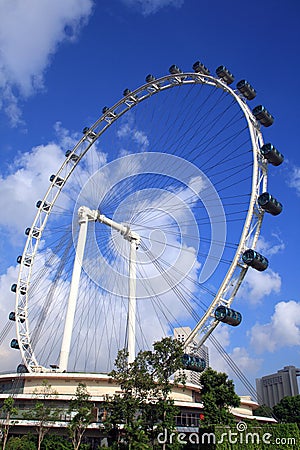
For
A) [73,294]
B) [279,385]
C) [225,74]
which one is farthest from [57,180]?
[279,385]

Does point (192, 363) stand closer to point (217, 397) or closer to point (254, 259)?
point (217, 397)

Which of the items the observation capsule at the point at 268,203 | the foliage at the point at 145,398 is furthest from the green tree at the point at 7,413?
the observation capsule at the point at 268,203

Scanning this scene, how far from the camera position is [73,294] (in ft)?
141

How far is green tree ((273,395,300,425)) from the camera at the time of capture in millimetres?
78500

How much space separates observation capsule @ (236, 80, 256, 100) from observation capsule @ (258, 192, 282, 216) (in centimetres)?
1044

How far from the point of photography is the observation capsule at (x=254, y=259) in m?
33.2

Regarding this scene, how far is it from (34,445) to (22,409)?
6140 millimetres

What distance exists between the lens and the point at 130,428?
29.4 m

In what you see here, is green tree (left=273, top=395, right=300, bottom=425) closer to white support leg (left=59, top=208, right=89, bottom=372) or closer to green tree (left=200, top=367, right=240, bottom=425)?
green tree (left=200, top=367, right=240, bottom=425)

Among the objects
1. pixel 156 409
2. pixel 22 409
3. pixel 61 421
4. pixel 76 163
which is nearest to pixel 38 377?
pixel 22 409

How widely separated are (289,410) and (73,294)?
188 ft

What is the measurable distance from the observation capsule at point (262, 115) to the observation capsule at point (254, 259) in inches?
487

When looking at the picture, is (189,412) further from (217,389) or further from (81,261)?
(81,261)

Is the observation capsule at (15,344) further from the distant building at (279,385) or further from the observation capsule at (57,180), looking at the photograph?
the distant building at (279,385)
